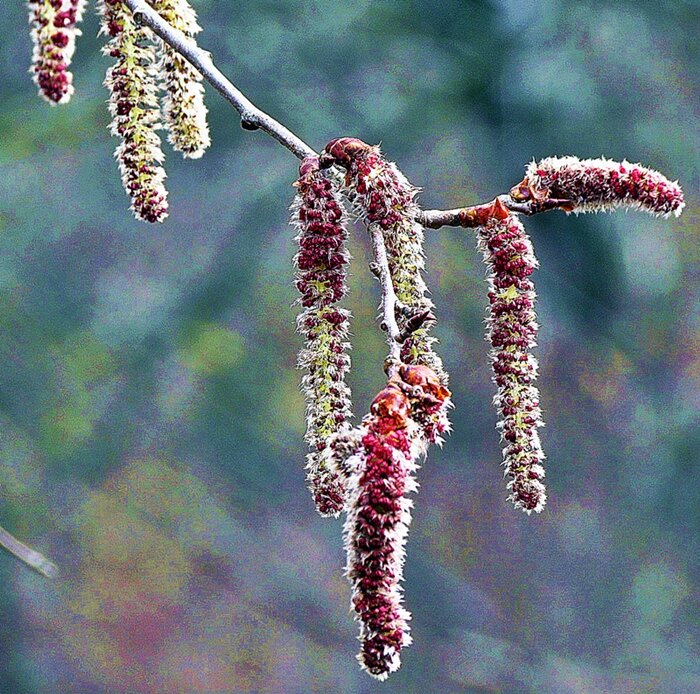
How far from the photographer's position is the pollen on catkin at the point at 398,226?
0.46 meters

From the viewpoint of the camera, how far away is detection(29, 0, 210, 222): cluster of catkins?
53 centimetres

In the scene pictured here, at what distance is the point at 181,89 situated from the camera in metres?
0.57

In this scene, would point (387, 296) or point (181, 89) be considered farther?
point (181, 89)

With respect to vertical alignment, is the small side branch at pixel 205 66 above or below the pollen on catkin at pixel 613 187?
above

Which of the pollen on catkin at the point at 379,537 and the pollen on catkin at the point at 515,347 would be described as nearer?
the pollen on catkin at the point at 379,537

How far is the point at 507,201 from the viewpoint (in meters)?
0.50

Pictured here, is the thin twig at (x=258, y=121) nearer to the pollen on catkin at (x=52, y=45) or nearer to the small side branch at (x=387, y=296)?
the small side branch at (x=387, y=296)

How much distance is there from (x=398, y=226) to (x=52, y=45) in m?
0.19

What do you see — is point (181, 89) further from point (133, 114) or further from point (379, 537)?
point (379, 537)

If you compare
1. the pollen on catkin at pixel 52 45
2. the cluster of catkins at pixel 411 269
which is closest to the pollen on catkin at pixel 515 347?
the cluster of catkins at pixel 411 269

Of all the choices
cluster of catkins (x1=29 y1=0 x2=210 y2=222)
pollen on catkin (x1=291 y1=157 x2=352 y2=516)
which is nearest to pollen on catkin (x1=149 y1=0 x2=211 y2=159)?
cluster of catkins (x1=29 y1=0 x2=210 y2=222)

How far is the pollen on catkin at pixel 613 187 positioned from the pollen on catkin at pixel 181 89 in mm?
226

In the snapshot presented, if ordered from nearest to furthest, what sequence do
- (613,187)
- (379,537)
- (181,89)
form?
(379,537), (613,187), (181,89)

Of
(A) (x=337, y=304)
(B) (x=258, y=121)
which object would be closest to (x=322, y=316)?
(A) (x=337, y=304)
